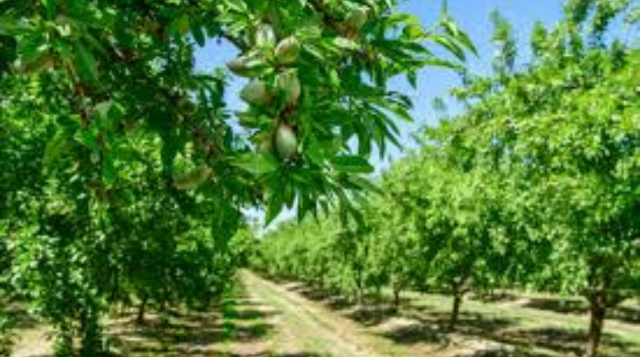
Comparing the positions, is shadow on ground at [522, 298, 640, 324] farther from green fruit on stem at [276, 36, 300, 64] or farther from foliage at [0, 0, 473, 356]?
green fruit on stem at [276, 36, 300, 64]

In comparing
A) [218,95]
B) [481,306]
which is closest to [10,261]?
[218,95]

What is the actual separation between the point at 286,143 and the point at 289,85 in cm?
13

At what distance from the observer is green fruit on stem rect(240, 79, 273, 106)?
6.45ft

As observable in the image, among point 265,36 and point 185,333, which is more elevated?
point 265,36

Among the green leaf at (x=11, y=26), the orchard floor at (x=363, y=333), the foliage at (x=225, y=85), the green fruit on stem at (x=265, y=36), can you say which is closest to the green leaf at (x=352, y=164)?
the foliage at (x=225, y=85)

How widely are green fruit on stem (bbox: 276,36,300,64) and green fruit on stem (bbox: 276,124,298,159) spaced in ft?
0.52

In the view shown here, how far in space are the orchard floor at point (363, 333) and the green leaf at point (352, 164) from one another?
27.6m

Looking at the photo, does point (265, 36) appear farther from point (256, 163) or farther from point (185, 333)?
point (185, 333)

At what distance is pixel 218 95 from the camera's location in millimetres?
2938

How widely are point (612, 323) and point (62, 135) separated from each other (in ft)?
145

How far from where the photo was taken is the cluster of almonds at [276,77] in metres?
1.91

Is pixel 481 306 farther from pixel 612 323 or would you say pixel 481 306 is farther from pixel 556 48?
pixel 556 48

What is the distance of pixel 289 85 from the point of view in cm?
190

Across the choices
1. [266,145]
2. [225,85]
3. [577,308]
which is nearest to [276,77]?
[266,145]
